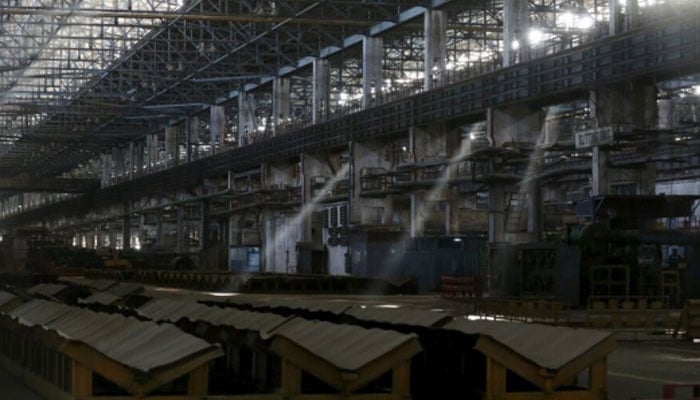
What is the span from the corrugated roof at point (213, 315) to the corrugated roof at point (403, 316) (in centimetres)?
107

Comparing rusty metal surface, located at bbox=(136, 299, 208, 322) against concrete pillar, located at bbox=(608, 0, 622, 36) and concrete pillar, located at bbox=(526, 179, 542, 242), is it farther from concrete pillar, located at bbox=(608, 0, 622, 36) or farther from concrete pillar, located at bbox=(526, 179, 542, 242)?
concrete pillar, located at bbox=(526, 179, 542, 242)

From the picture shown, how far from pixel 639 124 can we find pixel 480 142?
49.2ft

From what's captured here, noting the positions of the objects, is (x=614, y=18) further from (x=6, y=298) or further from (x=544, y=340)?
(x=544, y=340)

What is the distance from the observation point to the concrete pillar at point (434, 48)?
41312 millimetres

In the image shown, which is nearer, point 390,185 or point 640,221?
point 640,221

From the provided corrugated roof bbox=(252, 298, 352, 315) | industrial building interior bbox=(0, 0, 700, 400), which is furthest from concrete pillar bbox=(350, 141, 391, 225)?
corrugated roof bbox=(252, 298, 352, 315)

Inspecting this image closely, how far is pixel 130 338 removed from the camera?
8773mm

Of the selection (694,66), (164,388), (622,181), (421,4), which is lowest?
(164,388)

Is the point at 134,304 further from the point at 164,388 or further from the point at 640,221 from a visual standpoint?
the point at 640,221

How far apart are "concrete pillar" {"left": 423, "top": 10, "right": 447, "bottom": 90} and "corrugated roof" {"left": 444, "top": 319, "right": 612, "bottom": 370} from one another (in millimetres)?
32028

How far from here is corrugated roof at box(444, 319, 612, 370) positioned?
807 centimetres

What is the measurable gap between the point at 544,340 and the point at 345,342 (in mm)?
1639

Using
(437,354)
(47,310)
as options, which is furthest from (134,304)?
(437,354)

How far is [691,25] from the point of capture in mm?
27109
